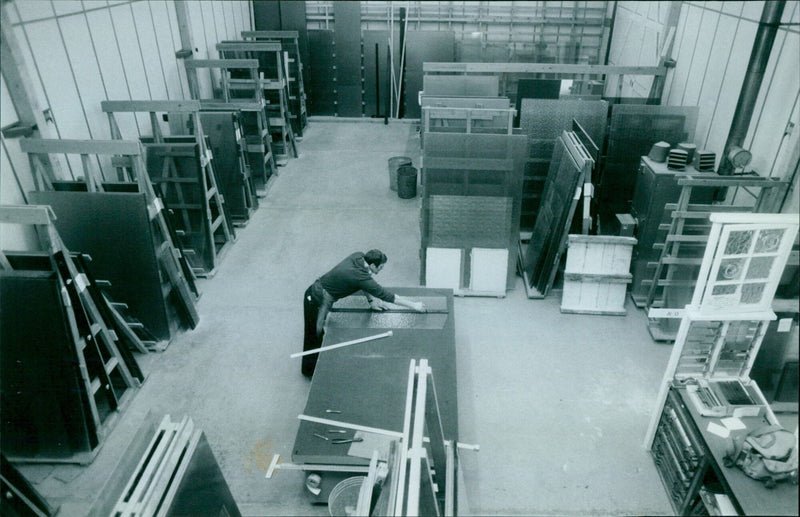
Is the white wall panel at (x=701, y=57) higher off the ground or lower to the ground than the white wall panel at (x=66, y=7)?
lower

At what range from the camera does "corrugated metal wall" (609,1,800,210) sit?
17.7ft

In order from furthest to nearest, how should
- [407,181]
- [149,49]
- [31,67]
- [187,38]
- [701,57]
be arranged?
[407,181], [187,38], [149,49], [701,57], [31,67]

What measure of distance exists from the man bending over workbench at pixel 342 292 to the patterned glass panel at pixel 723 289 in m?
2.55

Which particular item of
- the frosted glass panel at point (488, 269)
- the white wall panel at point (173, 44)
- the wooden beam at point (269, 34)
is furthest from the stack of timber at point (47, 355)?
the wooden beam at point (269, 34)

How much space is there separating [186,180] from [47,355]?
2.88 metres

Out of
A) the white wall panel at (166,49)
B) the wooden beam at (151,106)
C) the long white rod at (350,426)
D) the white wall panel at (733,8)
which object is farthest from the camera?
the white wall panel at (166,49)

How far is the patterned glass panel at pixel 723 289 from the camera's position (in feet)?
12.8

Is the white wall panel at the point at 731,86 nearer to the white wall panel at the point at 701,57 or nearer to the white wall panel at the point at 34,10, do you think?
the white wall panel at the point at 701,57

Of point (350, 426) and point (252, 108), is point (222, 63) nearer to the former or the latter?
point (252, 108)

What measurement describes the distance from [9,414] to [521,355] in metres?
4.70

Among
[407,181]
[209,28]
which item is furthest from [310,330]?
[209,28]

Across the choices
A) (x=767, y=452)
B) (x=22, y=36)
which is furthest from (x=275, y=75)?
(x=767, y=452)

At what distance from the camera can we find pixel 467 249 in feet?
21.6

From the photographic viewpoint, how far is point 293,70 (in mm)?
11703
